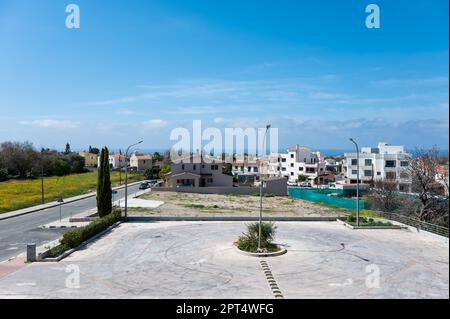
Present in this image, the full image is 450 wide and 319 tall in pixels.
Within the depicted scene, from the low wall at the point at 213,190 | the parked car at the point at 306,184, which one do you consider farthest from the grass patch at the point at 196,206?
the parked car at the point at 306,184

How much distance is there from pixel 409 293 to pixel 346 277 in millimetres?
2634

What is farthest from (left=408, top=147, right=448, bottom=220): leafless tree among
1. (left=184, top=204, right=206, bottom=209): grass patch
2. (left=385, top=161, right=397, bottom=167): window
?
(left=385, top=161, right=397, bottom=167): window

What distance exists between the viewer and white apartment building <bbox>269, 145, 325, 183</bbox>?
92688mm

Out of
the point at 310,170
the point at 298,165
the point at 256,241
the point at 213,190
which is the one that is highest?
the point at 298,165

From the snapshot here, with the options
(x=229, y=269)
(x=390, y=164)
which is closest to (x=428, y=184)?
(x=229, y=269)

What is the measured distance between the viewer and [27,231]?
28.8 meters

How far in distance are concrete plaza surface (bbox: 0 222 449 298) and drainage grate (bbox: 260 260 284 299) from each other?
0.60ft

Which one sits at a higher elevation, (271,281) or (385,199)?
(385,199)

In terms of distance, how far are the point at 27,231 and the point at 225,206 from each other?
69.2ft

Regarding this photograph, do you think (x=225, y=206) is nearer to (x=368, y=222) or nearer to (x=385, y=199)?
(x=385, y=199)

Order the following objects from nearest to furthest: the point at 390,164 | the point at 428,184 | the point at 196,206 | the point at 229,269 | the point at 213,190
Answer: the point at 229,269, the point at 428,184, the point at 196,206, the point at 213,190, the point at 390,164

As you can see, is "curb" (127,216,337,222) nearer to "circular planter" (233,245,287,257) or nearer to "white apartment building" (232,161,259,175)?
"circular planter" (233,245,287,257)
